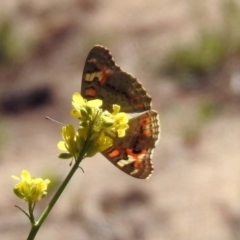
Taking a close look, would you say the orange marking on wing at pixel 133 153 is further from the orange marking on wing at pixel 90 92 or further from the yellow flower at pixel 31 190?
the yellow flower at pixel 31 190

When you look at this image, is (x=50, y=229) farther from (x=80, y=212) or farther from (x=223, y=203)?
(x=223, y=203)

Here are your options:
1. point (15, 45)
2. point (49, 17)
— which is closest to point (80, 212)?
point (15, 45)

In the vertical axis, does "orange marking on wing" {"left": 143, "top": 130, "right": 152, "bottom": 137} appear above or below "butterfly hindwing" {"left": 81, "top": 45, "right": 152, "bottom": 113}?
below

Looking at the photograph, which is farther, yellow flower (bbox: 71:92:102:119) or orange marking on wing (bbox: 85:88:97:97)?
orange marking on wing (bbox: 85:88:97:97)

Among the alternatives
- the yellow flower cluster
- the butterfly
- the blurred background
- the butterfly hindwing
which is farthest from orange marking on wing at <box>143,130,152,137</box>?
the blurred background

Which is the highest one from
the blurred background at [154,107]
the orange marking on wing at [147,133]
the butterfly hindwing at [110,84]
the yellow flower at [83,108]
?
the blurred background at [154,107]

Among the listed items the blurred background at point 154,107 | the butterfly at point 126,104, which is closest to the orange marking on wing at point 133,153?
the butterfly at point 126,104

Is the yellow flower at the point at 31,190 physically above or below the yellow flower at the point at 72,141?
below

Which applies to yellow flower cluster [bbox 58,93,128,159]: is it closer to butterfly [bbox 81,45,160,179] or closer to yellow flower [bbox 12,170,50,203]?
yellow flower [bbox 12,170,50,203]
